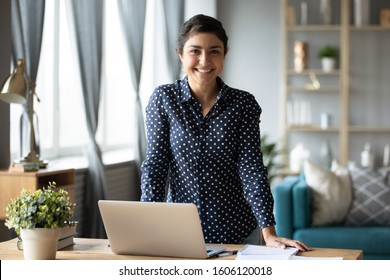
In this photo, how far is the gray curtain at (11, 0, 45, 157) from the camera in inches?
168

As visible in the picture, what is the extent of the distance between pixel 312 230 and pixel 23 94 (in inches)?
89.7

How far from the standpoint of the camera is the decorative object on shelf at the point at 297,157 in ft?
24.2

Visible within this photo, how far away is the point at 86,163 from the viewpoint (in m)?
5.41

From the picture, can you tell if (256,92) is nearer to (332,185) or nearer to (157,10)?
(157,10)

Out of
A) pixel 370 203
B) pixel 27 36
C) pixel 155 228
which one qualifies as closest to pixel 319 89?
pixel 370 203

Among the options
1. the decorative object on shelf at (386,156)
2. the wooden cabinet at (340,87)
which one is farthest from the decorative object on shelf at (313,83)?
the decorative object on shelf at (386,156)

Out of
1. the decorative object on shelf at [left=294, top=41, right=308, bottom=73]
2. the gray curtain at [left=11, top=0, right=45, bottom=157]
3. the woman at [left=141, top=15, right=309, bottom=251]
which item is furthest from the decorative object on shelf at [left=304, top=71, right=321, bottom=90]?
the woman at [left=141, top=15, right=309, bottom=251]

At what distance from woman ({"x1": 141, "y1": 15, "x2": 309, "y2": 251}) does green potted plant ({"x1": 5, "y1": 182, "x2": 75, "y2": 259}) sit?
44 centimetres

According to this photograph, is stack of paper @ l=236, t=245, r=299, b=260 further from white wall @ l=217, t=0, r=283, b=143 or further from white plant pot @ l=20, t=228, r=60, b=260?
white wall @ l=217, t=0, r=283, b=143

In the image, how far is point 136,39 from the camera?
6.13m

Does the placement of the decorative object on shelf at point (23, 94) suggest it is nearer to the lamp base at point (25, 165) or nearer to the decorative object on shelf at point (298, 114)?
the lamp base at point (25, 165)

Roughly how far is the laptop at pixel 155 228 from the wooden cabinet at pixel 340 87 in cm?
538

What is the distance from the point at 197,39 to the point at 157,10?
4.78m
